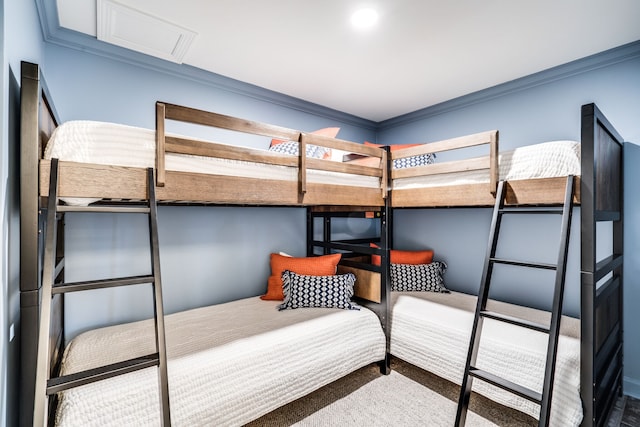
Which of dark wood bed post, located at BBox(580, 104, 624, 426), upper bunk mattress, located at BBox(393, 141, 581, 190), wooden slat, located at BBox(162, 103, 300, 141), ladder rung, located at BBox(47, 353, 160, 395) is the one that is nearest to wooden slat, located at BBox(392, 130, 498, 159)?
upper bunk mattress, located at BBox(393, 141, 581, 190)

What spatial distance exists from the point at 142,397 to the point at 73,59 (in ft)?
7.04

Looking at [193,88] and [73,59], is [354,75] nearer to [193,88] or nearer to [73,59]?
[193,88]

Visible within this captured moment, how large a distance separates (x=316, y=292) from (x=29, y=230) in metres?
1.84

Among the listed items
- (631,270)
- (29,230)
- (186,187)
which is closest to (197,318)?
(186,187)

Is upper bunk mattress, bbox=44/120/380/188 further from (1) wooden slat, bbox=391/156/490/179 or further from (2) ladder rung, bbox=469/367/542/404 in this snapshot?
(2) ladder rung, bbox=469/367/542/404

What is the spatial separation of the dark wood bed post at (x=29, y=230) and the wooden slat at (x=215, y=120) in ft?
1.57

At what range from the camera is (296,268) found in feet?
9.39

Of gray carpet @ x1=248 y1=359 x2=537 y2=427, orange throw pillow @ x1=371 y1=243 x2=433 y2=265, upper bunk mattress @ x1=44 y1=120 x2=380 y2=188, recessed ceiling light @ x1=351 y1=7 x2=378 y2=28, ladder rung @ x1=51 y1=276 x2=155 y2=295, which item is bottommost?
gray carpet @ x1=248 y1=359 x2=537 y2=427

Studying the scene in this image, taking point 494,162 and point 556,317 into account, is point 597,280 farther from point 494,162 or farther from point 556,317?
point 494,162

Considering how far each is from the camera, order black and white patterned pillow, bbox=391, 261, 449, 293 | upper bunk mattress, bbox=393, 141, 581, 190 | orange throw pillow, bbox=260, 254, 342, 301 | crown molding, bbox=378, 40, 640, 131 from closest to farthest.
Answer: upper bunk mattress, bbox=393, 141, 581, 190 < crown molding, bbox=378, 40, 640, 131 < orange throw pillow, bbox=260, 254, 342, 301 < black and white patterned pillow, bbox=391, 261, 449, 293

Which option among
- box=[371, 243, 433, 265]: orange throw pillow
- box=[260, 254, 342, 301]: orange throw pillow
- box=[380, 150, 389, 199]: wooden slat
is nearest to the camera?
box=[380, 150, 389, 199]: wooden slat

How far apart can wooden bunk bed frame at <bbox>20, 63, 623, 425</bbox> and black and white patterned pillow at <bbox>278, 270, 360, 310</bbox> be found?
26.1 inches

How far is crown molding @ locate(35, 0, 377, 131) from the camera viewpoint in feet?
6.29

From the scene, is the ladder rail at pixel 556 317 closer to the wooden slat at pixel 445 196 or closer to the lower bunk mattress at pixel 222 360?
the wooden slat at pixel 445 196
